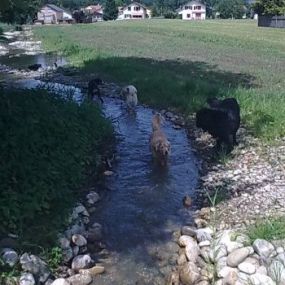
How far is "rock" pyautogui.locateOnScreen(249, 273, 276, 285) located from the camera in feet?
19.8

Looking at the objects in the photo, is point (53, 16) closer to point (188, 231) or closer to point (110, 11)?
point (110, 11)

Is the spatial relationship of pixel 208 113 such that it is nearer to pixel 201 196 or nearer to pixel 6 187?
pixel 201 196

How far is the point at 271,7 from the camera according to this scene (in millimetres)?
66688

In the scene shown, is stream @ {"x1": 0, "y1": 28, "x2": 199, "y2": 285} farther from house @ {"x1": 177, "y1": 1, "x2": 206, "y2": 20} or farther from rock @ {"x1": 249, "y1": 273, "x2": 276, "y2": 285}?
house @ {"x1": 177, "y1": 1, "x2": 206, "y2": 20}

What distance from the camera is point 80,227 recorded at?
7863mm

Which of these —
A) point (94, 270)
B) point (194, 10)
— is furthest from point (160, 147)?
point (194, 10)

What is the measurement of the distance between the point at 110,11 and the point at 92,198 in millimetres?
120458

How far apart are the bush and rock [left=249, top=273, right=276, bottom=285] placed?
2.94 meters

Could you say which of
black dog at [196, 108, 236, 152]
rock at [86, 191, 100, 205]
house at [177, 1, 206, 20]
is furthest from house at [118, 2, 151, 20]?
rock at [86, 191, 100, 205]

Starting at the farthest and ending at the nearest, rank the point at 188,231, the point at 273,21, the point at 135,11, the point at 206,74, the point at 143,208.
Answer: the point at 135,11 → the point at 273,21 → the point at 206,74 → the point at 143,208 → the point at 188,231

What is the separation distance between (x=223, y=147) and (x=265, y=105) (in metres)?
2.89

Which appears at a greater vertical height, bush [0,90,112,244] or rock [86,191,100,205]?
bush [0,90,112,244]

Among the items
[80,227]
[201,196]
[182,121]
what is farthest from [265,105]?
[80,227]

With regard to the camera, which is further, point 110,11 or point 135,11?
point 135,11
